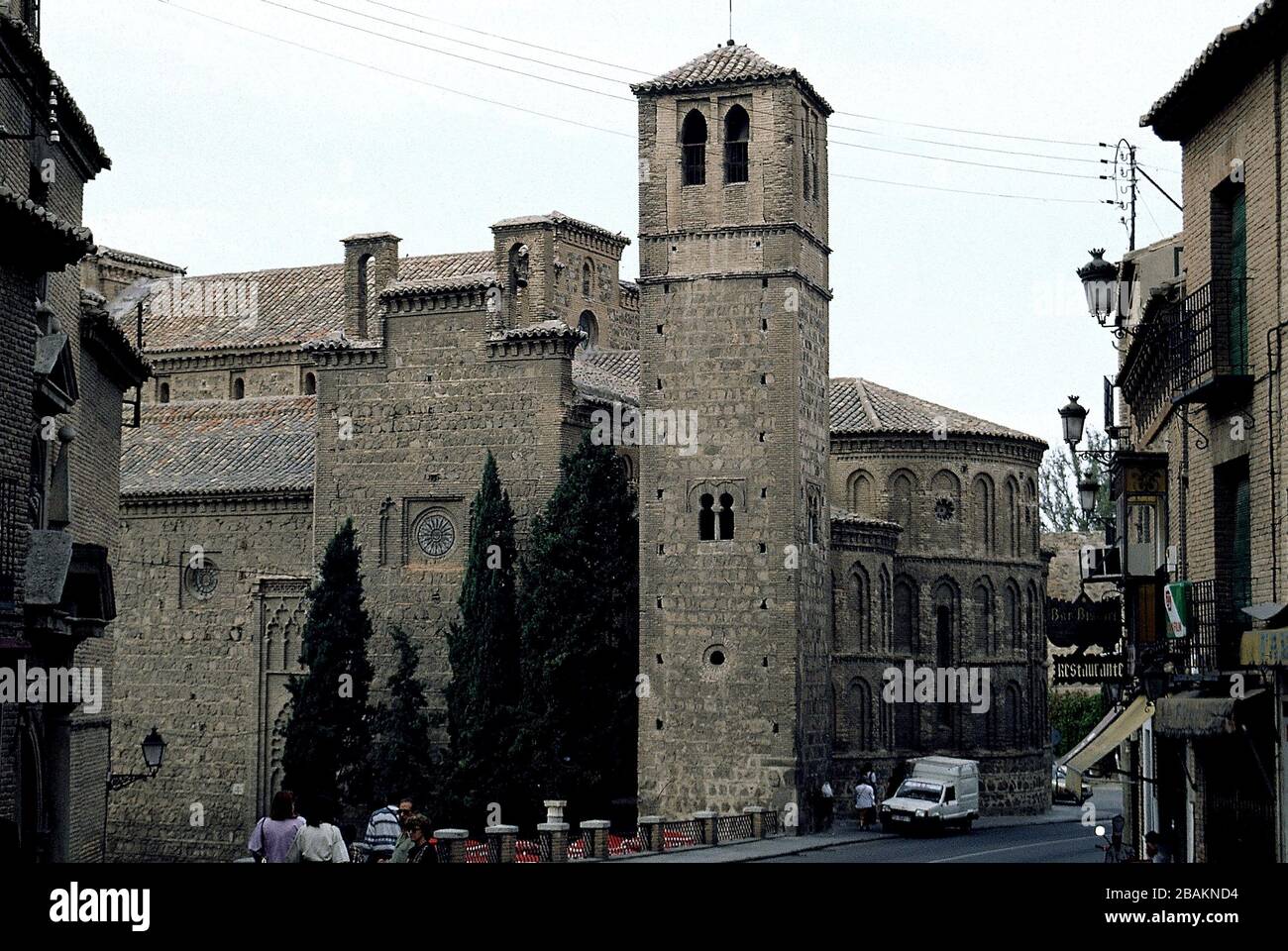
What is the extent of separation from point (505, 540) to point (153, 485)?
10503 mm

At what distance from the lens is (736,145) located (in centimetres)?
3844

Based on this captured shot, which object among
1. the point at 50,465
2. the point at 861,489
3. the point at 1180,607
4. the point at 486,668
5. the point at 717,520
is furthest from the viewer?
the point at 861,489

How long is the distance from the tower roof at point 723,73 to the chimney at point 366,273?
7807mm

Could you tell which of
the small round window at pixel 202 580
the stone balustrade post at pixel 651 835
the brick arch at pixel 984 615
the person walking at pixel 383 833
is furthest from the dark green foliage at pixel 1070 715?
the person walking at pixel 383 833

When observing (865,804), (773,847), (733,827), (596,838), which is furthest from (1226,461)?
(865,804)

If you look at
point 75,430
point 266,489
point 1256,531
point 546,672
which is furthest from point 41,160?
point 266,489

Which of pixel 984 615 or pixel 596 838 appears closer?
pixel 596 838

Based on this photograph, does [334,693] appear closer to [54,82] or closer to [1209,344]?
[54,82]

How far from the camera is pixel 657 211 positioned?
127ft

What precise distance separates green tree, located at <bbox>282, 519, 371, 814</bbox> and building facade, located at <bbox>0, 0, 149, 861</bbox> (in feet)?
33.9

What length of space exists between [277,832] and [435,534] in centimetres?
2777

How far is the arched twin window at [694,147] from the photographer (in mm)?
38562

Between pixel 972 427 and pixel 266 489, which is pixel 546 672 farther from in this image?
pixel 972 427

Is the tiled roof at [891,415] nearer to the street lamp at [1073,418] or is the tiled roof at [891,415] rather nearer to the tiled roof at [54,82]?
the street lamp at [1073,418]
